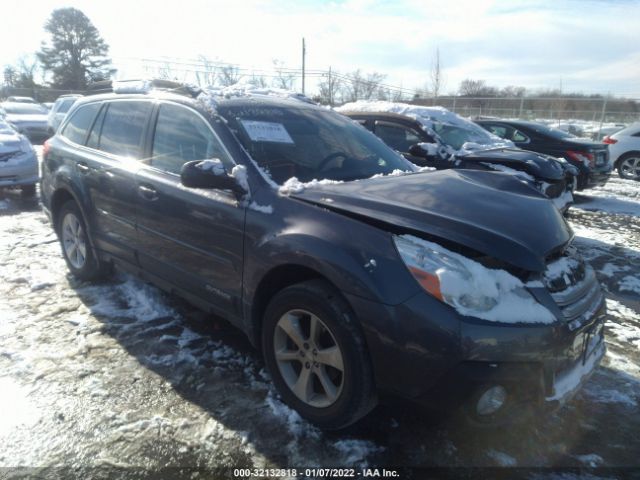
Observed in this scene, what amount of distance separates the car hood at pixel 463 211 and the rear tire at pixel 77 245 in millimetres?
2564

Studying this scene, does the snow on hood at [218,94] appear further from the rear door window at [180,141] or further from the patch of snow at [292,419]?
the patch of snow at [292,419]

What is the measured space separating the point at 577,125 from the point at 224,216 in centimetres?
2635

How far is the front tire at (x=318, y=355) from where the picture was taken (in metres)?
2.19

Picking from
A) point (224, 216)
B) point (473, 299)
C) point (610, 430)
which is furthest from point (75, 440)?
point (610, 430)

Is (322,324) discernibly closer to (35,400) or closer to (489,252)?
(489,252)

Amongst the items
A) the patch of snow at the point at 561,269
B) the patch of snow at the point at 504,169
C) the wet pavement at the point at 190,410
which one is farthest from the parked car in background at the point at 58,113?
the patch of snow at the point at 561,269

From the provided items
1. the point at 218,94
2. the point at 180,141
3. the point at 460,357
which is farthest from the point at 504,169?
Result: the point at 460,357

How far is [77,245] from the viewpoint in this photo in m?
4.41

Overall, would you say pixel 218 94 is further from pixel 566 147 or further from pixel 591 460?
pixel 566 147

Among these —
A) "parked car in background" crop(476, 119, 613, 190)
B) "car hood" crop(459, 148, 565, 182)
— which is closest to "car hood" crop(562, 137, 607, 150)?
"parked car in background" crop(476, 119, 613, 190)

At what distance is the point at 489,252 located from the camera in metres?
2.13

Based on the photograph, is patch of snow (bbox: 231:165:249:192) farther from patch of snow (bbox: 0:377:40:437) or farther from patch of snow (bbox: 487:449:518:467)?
patch of snow (bbox: 487:449:518:467)

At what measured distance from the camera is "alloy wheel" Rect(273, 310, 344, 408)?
2.33 m

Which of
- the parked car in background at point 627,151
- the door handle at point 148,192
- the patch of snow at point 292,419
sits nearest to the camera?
the patch of snow at point 292,419
